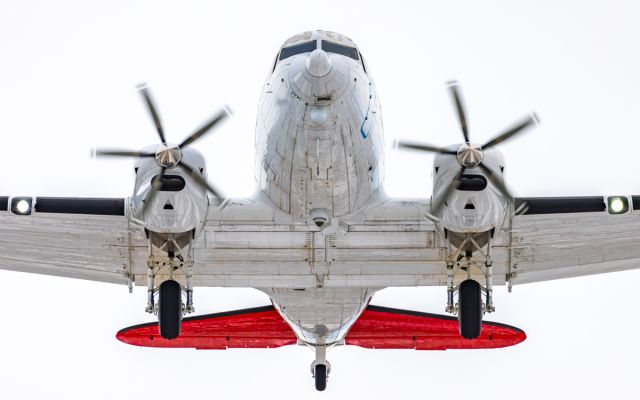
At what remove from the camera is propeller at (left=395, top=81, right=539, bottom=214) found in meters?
20.8

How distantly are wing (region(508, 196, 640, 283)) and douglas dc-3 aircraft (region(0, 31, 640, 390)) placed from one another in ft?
0.13

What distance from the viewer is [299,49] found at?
21328 mm

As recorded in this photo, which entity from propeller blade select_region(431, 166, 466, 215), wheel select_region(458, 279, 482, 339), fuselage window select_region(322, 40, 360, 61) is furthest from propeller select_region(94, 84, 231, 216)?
wheel select_region(458, 279, 482, 339)

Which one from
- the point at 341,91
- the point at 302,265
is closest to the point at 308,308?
the point at 302,265

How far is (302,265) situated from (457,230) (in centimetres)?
380

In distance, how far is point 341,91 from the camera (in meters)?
20.2

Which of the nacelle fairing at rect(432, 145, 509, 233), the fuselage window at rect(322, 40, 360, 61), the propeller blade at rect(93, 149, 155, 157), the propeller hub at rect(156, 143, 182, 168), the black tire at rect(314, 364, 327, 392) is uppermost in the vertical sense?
the fuselage window at rect(322, 40, 360, 61)

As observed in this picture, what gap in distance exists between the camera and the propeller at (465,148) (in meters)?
20.8

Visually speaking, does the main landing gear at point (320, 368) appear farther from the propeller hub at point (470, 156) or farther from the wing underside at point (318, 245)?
the propeller hub at point (470, 156)

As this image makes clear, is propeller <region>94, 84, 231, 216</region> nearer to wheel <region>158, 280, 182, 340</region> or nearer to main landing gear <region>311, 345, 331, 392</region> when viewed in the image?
wheel <region>158, 280, 182, 340</region>

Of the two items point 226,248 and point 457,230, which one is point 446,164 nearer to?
point 457,230

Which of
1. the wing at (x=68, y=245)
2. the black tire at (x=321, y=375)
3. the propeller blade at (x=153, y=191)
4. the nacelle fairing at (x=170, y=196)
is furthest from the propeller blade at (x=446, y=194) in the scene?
the black tire at (x=321, y=375)

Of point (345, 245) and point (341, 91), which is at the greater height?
point (341, 91)

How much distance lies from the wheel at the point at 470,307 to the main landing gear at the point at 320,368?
18.0ft
